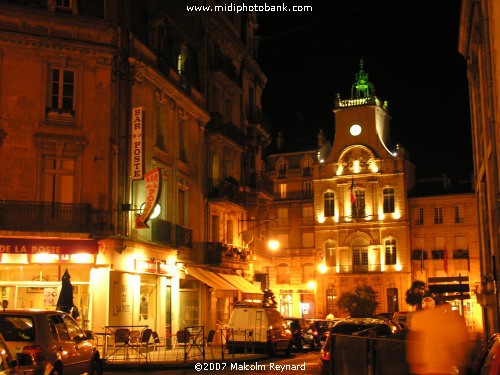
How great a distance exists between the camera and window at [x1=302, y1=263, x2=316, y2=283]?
70.6 meters

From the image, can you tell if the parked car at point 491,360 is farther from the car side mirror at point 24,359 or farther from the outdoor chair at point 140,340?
the outdoor chair at point 140,340

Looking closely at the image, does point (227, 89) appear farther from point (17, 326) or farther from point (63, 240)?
point (17, 326)

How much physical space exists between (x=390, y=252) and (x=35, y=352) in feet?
188

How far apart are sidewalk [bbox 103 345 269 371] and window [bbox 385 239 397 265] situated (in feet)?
142

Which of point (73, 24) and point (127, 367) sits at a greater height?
point (73, 24)

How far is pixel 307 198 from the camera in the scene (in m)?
72.8

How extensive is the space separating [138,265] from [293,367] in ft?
25.5

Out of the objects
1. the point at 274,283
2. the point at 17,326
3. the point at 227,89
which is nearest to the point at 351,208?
the point at 274,283

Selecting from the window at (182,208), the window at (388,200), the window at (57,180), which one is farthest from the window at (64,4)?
the window at (388,200)

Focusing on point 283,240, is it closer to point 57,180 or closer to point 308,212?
point 308,212

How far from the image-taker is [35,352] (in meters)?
12.2

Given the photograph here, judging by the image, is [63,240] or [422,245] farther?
[422,245]

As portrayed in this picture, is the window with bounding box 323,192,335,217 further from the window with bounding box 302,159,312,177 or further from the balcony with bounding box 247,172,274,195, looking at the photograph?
the balcony with bounding box 247,172,274,195

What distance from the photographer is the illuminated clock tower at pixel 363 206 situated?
66438 millimetres
